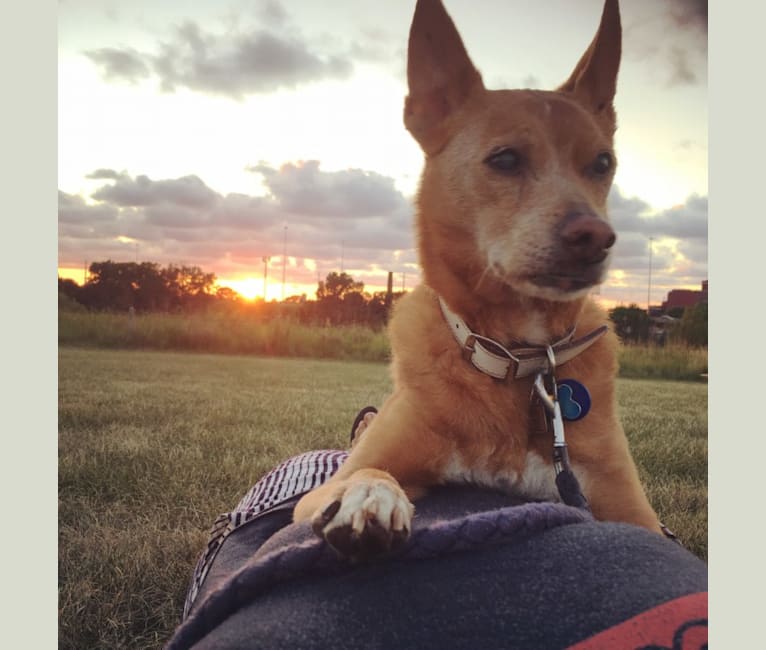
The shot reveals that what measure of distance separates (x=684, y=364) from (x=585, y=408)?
2.28ft

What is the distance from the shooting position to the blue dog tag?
1231 mm

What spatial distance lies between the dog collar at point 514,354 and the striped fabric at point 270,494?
0.53 meters

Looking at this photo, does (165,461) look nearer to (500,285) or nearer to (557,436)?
(500,285)

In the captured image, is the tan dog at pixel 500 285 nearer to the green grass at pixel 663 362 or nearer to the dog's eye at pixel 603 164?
the dog's eye at pixel 603 164

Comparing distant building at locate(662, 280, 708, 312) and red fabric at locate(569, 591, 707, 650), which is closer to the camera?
red fabric at locate(569, 591, 707, 650)

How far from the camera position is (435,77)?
1444 millimetres

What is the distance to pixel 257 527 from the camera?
1.30 meters

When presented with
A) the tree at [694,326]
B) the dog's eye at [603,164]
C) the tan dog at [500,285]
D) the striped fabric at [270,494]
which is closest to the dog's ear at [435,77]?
the tan dog at [500,285]

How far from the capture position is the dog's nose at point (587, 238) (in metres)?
1.13

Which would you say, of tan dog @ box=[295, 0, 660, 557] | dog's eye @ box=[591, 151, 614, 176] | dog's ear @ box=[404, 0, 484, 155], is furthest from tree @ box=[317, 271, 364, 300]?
dog's eye @ box=[591, 151, 614, 176]

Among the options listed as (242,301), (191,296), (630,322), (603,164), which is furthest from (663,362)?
(191,296)

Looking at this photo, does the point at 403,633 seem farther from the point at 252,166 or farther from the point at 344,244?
the point at 252,166

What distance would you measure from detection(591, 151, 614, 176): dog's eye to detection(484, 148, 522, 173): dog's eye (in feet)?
0.63

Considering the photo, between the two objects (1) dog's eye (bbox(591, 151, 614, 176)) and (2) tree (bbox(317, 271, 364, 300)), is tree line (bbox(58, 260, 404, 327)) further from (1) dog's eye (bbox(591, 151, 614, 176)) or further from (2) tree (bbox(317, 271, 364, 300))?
(1) dog's eye (bbox(591, 151, 614, 176))
